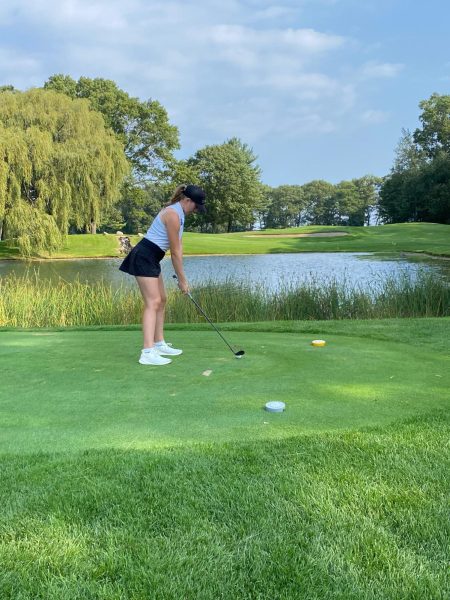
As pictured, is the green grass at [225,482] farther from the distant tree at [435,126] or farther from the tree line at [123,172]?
the distant tree at [435,126]

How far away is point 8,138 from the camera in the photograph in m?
24.0

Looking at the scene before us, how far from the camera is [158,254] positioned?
4.48 metres

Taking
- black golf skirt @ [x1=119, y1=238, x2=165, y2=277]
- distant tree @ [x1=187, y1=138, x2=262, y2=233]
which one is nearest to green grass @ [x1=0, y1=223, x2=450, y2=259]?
distant tree @ [x1=187, y1=138, x2=262, y2=233]

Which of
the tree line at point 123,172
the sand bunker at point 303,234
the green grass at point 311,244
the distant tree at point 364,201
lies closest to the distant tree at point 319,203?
the tree line at point 123,172

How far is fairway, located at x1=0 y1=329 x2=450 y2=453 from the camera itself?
2639mm

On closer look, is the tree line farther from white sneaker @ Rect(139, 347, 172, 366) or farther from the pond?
white sneaker @ Rect(139, 347, 172, 366)

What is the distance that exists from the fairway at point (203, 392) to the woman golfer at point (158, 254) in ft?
1.22

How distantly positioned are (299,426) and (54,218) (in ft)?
79.7

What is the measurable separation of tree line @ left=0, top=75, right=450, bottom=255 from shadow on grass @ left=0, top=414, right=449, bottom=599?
23595 mm

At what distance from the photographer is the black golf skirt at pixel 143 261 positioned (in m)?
4.40

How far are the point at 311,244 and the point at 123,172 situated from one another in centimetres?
1490

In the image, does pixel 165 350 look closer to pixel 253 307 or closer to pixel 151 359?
pixel 151 359

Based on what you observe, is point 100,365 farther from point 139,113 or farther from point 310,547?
point 139,113

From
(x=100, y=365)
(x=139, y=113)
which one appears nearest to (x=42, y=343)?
(x=100, y=365)
